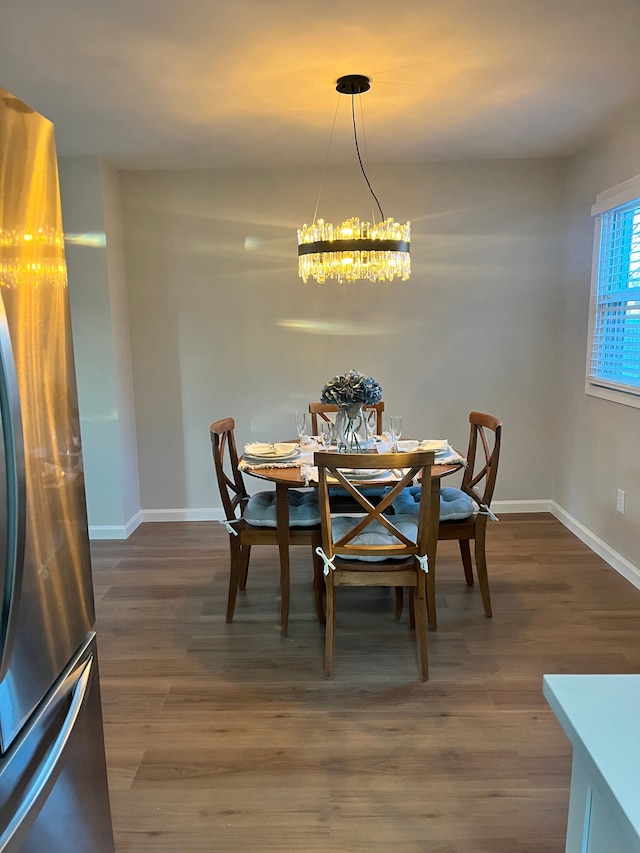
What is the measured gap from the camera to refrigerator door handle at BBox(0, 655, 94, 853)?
3.26ft

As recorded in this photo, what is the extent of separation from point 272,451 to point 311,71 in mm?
1741

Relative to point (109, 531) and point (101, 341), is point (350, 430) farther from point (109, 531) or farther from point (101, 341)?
point (109, 531)

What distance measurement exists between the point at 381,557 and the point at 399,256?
150 cm

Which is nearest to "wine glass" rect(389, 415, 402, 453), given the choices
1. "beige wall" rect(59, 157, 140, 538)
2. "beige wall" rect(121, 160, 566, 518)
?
"beige wall" rect(121, 160, 566, 518)

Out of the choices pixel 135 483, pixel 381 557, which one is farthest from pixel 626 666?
pixel 135 483

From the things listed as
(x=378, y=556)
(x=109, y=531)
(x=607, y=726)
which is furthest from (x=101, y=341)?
(x=607, y=726)

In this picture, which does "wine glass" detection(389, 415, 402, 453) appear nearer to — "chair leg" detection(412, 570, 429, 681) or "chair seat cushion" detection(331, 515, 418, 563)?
"chair seat cushion" detection(331, 515, 418, 563)

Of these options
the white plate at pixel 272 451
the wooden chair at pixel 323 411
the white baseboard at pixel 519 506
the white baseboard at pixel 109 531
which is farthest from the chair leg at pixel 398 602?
the white baseboard at pixel 109 531

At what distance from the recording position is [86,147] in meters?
3.61

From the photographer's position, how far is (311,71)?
2559 mm

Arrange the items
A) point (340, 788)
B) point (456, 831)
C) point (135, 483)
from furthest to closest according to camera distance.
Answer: point (135, 483) → point (340, 788) → point (456, 831)

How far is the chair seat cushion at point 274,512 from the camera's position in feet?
9.30

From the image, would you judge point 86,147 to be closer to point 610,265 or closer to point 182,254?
point 182,254

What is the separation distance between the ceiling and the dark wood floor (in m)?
2.50
